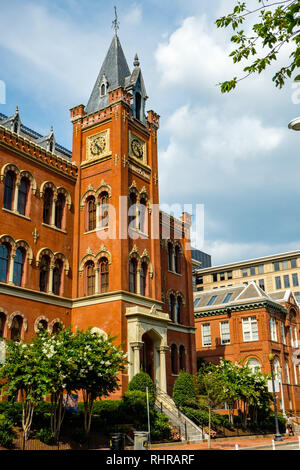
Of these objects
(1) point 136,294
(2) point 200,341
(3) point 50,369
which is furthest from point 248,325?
(3) point 50,369

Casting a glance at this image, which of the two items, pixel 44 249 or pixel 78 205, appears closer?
pixel 44 249

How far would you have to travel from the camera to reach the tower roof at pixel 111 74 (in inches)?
1594

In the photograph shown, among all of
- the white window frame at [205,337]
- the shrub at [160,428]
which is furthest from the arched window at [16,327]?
the white window frame at [205,337]

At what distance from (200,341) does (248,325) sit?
5.95 m

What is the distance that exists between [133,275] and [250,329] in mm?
19231

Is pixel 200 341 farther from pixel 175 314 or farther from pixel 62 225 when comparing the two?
pixel 62 225

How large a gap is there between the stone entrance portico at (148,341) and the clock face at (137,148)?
11965 millimetres

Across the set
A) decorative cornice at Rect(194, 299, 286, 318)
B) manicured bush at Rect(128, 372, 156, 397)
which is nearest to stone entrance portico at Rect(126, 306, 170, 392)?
manicured bush at Rect(128, 372, 156, 397)

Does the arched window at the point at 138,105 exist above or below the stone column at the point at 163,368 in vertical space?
above

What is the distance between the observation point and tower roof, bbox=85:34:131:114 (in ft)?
133

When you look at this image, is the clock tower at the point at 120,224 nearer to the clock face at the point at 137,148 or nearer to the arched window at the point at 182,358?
the clock face at the point at 137,148

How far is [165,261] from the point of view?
4322 centimetres

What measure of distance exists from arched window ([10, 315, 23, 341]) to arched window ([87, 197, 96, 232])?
28.5ft

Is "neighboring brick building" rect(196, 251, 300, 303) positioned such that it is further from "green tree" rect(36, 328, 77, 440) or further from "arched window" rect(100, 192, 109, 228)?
"green tree" rect(36, 328, 77, 440)
